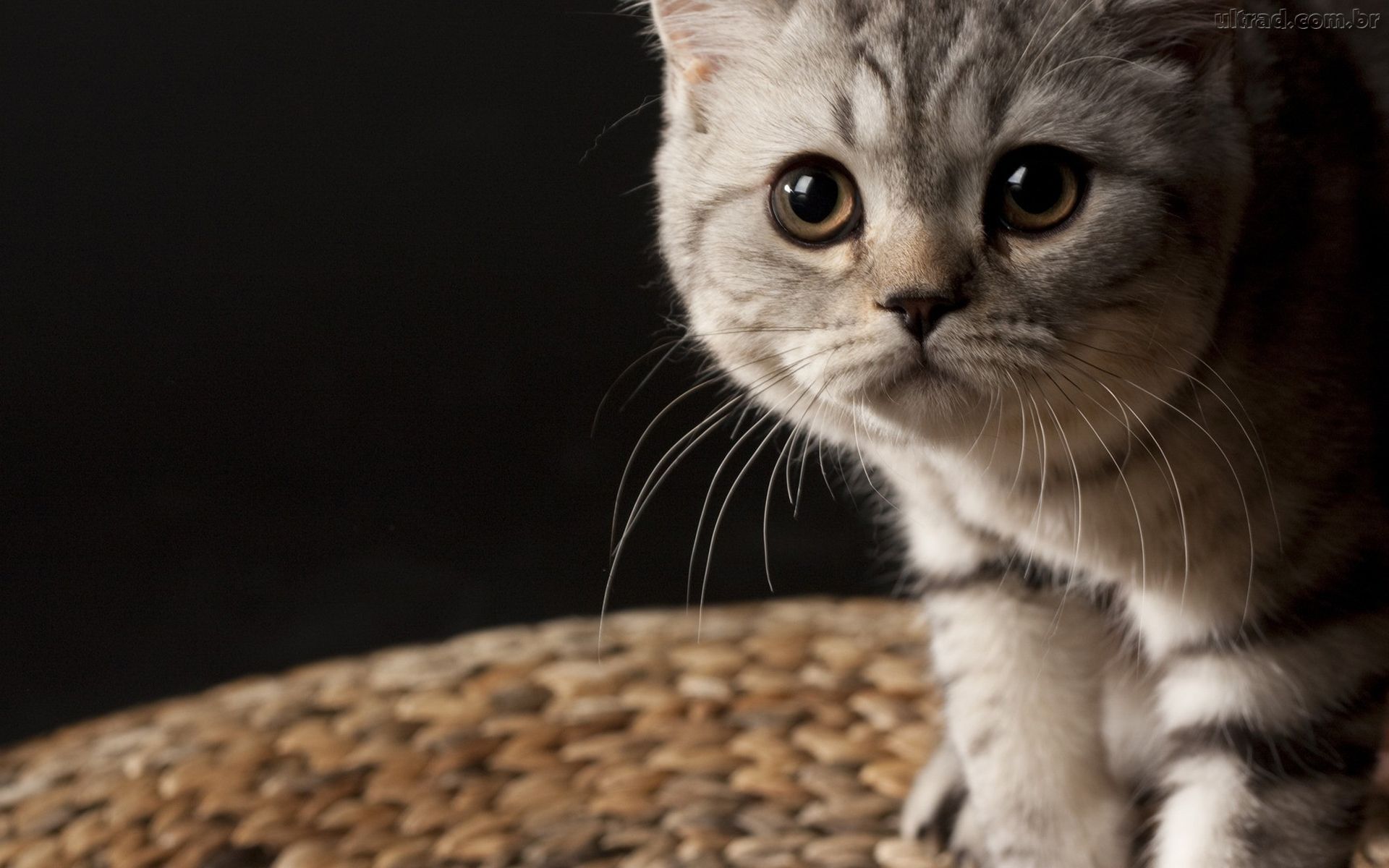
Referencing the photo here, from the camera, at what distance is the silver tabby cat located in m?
0.85

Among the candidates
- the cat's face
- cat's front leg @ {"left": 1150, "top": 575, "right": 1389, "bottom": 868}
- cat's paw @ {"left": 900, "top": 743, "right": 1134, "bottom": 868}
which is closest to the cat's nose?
the cat's face

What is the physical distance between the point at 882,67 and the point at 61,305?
0.92 metres

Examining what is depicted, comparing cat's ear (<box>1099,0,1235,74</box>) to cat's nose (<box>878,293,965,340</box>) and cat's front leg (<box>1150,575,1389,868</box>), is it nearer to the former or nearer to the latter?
cat's nose (<box>878,293,965,340</box>)

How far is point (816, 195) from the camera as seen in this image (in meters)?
0.90

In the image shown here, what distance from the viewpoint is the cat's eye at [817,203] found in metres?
0.89

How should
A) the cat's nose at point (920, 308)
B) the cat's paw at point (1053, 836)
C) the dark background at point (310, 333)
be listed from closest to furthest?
the cat's nose at point (920, 308) < the cat's paw at point (1053, 836) < the dark background at point (310, 333)

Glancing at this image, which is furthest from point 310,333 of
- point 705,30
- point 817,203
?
point 817,203

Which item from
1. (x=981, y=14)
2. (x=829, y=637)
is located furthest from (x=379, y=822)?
(x=981, y=14)

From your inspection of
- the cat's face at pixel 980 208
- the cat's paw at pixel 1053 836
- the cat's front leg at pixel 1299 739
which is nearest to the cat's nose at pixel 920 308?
the cat's face at pixel 980 208

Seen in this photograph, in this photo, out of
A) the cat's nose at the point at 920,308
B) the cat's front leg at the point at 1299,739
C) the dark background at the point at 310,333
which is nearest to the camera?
the cat's nose at the point at 920,308

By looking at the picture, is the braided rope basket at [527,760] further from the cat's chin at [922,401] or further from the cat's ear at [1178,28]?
the cat's ear at [1178,28]

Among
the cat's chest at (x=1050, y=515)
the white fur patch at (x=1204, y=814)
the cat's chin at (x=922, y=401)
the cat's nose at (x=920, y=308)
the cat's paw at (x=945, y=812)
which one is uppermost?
the cat's nose at (x=920, y=308)

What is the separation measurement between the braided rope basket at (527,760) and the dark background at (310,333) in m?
0.16

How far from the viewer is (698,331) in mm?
987
